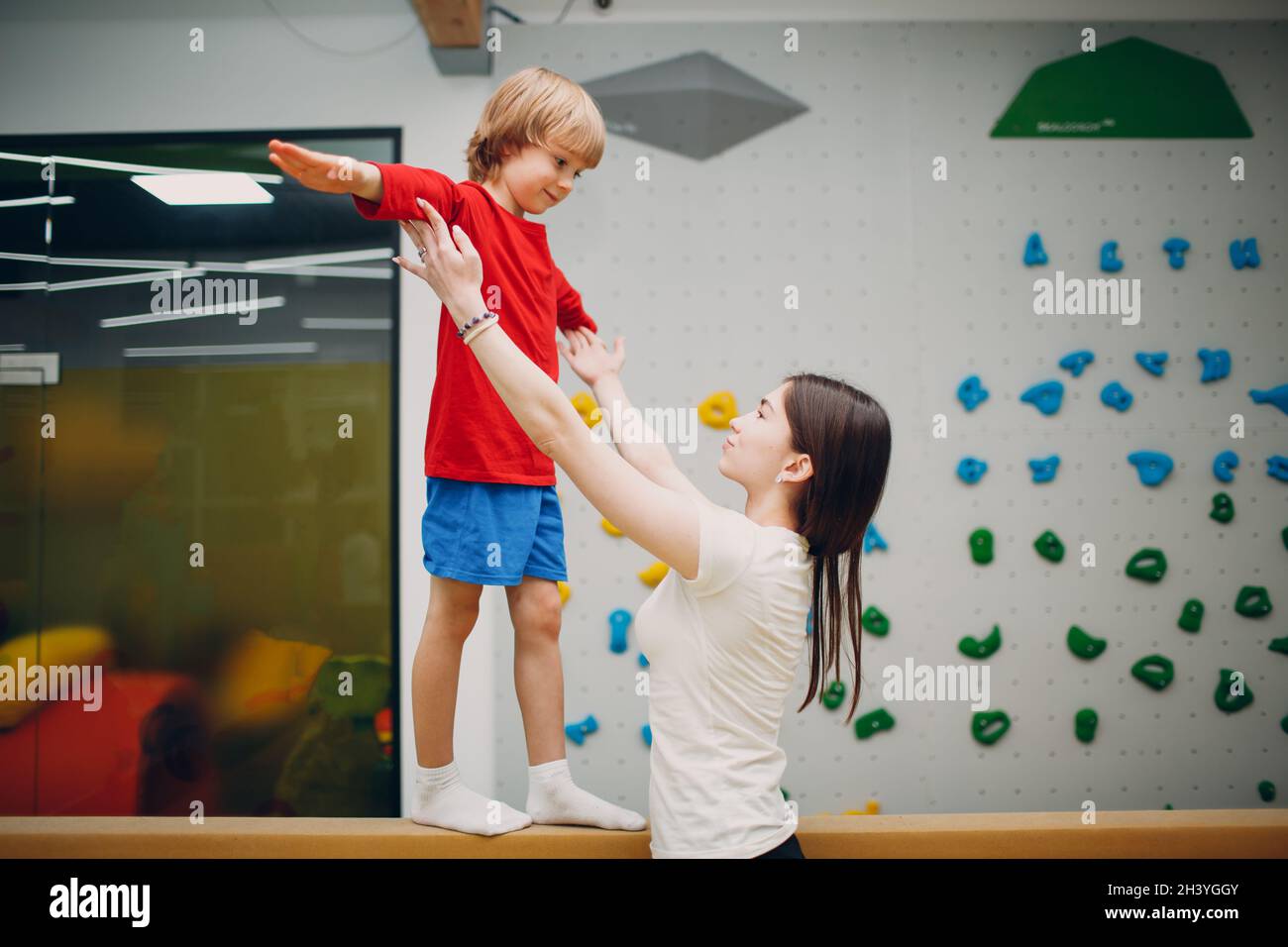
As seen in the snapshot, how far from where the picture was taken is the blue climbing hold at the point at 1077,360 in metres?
2.71

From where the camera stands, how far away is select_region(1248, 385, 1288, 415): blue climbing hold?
2.71 m

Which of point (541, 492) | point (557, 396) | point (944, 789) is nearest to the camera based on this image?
point (557, 396)

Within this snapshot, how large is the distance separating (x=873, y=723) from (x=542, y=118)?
2.14m

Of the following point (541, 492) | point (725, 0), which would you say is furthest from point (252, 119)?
point (541, 492)

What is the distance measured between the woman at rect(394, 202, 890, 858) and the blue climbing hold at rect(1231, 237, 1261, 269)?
229cm

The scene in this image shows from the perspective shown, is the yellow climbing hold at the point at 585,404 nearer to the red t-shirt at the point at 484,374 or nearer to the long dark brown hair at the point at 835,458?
the red t-shirt at the point at 484,374

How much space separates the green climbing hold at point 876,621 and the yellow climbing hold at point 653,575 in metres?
0.69

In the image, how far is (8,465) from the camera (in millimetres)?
2744

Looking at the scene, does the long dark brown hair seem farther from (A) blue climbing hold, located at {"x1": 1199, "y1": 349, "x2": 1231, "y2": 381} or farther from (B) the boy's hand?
(A) blue climbing hold, located at {"x1": 1199, "y1": 349, "x2": 1231, "y2": 381}

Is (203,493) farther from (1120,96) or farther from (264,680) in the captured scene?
(1120,96)

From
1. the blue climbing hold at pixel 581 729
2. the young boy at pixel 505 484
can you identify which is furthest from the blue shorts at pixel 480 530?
the blue climbing hold at pixel 581 729

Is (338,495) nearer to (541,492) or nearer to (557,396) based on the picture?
(541,492)

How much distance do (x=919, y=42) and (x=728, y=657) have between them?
8.07ft

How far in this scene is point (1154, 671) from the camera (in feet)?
8.77
